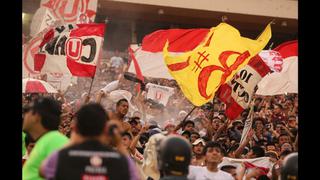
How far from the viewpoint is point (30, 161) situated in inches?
221

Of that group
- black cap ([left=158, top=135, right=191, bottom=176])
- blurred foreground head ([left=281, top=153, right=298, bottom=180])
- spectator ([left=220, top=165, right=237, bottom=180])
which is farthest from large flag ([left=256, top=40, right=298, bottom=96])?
black cap ([left=158, top=135, right=191, bottom=176])

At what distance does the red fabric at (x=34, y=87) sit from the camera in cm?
1166

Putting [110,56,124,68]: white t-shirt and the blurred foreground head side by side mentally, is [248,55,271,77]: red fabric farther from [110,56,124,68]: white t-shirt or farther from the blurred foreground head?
the blurred foreground head

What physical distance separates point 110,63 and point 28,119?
12689 mm

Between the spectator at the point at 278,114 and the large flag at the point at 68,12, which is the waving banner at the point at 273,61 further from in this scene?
the large flag at the point at 68,12

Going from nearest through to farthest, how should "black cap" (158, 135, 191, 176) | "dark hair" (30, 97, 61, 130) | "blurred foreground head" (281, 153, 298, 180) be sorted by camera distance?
"black cap" (158, 135, 191, 176)
"blurred foreground head" (281, 153, 298, 180)
"dark hair" (30, 97, 61, 130)

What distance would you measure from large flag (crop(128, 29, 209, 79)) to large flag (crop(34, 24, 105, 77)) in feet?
3.91

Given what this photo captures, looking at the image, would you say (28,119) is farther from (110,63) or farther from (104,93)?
(110,63)

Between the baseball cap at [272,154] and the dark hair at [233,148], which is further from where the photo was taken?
the dark hair at [233,148]

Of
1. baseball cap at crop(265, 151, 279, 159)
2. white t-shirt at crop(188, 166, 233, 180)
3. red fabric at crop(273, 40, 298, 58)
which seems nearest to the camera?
white t-shirt at crop(188, 166, 233, 180)

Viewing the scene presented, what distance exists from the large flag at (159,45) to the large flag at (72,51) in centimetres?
119

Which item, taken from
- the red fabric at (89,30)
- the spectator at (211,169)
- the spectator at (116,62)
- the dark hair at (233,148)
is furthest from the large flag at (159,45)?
the spectator at (116,62)

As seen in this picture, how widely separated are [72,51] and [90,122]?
6907mm

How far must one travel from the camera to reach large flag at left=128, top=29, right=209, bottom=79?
1279 cm
